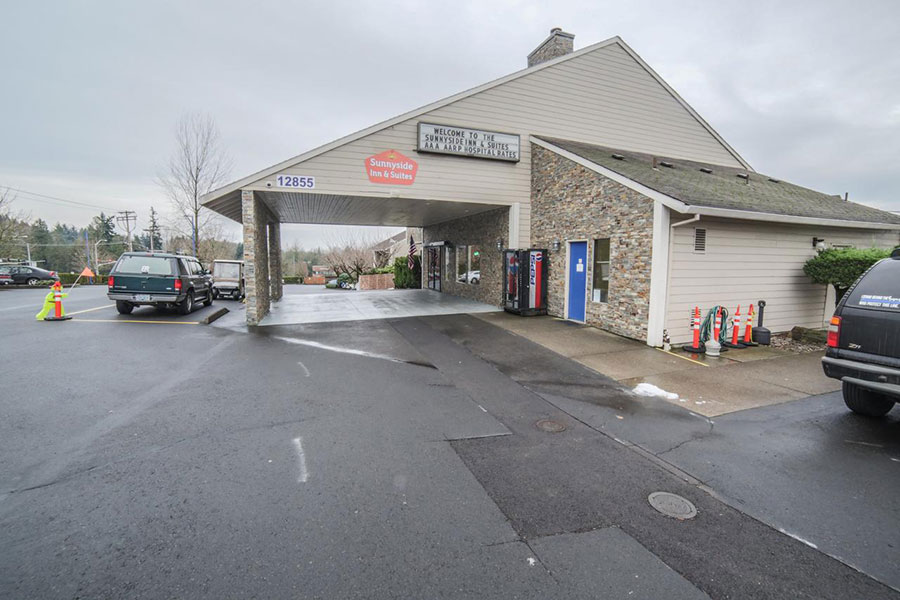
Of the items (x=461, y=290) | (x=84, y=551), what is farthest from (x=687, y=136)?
(x=84, y=551)

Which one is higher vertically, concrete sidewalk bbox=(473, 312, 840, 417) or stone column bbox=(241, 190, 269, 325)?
stone column bbox=(241, 190, 269, 325)

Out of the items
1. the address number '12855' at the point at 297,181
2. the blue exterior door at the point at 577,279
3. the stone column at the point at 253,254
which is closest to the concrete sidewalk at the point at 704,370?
the blue exterior door at the point at 577,279

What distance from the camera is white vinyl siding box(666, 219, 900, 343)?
814 cm

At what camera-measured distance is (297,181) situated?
1059cm

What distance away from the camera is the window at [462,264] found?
16516mm

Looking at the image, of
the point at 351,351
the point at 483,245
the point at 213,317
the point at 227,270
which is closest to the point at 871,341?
the point at 351,351

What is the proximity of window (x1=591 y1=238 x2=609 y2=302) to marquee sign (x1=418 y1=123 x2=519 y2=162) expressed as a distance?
4589mm

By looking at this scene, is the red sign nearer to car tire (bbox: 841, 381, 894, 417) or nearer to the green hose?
the green hose

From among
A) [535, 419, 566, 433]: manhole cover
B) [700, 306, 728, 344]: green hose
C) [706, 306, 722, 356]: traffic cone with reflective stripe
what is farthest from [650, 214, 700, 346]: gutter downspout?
[535, 419, 566, 433]: manhole cover

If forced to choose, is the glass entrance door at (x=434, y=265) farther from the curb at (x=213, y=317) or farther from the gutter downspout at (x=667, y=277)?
the gutter downspout at (x=667, y=277)

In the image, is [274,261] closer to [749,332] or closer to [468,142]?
[468,142]

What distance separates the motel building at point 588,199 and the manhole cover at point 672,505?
5706 mm

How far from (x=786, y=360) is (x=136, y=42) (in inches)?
889

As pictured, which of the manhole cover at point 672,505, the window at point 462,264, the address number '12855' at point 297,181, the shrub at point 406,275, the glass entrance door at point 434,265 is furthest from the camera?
the shrub at point 406,275
